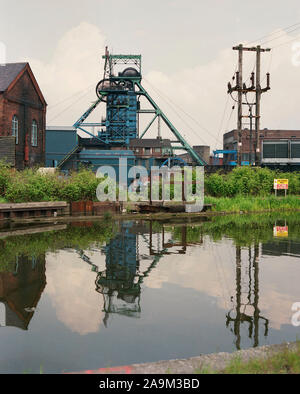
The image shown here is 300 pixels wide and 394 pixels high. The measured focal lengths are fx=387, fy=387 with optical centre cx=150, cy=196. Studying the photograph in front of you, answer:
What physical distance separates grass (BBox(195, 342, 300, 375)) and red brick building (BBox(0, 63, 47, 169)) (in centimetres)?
2695

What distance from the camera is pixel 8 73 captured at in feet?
104

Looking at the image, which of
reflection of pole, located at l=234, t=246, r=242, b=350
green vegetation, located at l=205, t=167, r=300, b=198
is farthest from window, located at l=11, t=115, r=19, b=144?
reflection of pole, located at l=234, t=246, r=242, b=350

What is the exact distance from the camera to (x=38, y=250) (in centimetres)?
1147

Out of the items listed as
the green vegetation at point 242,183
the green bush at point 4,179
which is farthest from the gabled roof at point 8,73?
the green vegetation at point 242,183

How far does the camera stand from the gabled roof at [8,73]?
1202 inches

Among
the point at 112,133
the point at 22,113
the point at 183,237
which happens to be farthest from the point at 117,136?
the point at 183,237

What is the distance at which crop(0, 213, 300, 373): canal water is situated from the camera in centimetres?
507

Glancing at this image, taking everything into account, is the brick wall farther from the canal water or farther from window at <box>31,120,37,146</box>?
the canal water

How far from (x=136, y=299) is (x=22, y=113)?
94.6 feet

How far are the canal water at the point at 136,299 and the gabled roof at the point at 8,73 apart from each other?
68.5 ft

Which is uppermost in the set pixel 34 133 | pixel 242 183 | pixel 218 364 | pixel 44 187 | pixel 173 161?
pixel 34 133

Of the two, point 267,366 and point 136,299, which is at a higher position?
point 267,366

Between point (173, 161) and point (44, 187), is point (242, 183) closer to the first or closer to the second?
point (44, 187)
